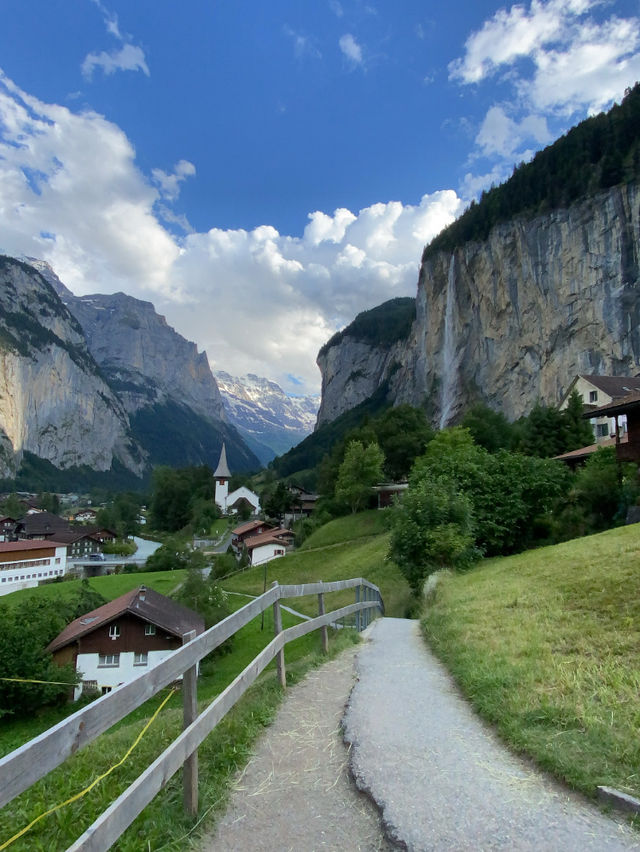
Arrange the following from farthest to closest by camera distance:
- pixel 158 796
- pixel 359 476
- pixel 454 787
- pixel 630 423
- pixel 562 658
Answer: pixel 359 476 < pixel 630 423 < pixel 562 658 < pixel 454 787 < pixel 158 796

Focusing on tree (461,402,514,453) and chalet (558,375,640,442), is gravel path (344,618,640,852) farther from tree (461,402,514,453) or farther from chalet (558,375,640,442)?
chalet (558,375,640,442)

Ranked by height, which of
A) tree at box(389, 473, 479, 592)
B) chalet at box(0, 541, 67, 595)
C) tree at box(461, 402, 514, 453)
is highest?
tree at box(461, 402, 514, 453)

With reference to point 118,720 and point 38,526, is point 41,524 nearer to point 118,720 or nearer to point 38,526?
point 38,526

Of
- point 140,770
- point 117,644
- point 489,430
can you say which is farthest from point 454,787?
point 489,430

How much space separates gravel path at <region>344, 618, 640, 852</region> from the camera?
3.65m

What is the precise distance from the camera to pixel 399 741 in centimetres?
537

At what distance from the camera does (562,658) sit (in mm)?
7332

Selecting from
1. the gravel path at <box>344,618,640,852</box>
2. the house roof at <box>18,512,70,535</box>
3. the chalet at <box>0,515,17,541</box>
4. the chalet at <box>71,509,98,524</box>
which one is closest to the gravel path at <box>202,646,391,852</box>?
the gravel path at <box>344,618,640,852</box>

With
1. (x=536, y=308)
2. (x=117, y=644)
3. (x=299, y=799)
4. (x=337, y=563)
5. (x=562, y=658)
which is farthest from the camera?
(x=536, y=308)

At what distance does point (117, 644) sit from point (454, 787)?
32.9 metres

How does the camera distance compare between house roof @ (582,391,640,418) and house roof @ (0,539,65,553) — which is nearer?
house roof @ (582,391,640,418)

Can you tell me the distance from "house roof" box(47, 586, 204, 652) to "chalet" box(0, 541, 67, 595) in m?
40.1

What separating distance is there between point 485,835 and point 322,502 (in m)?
69.9

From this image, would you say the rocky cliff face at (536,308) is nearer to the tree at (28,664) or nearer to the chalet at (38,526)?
the tree at (28,664)
